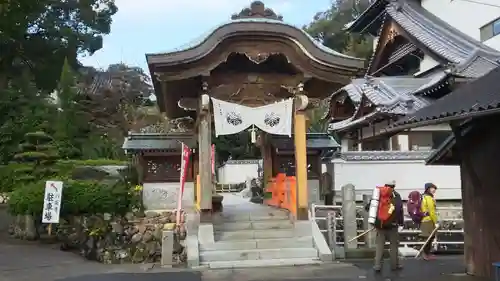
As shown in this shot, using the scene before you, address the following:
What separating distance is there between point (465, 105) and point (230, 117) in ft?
21.9

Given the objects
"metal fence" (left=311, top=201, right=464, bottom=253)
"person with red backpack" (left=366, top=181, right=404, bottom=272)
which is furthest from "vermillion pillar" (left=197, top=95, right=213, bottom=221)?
"person with red backpack" (left=366, top=181, right=404, bottom=272)

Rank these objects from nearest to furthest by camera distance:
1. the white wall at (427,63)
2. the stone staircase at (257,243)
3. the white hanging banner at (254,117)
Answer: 1. the stone staircase at (257,243)
2. the white hanging banner at (254,117)
3. the white wall at (427,63)

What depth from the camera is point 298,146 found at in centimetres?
1305

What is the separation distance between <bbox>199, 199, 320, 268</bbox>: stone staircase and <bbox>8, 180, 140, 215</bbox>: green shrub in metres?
2.92

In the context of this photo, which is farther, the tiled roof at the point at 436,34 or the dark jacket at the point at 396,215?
the tiled roof at the point at 436,34

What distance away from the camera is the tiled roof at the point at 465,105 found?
271 inches

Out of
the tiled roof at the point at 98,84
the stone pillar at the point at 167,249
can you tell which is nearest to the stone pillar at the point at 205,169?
the stone pillar at the point at 167,249

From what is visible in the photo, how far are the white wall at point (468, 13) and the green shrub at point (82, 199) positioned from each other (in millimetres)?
17266

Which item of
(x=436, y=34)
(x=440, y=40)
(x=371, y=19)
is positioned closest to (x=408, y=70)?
(x=436, y=34)

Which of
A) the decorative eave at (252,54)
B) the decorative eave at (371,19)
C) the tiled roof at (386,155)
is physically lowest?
the tiled roof at (386,155)

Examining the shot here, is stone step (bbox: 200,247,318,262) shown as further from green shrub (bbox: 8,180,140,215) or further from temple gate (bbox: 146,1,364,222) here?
green shrub (bbox: 8,180,140,215)

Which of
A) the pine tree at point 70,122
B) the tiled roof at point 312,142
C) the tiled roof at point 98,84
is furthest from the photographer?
the tiled roof at point 98,84

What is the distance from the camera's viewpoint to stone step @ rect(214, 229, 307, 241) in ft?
41.5

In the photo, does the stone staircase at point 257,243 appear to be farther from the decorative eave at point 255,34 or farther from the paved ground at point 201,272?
the decorative eave at point 255,34
